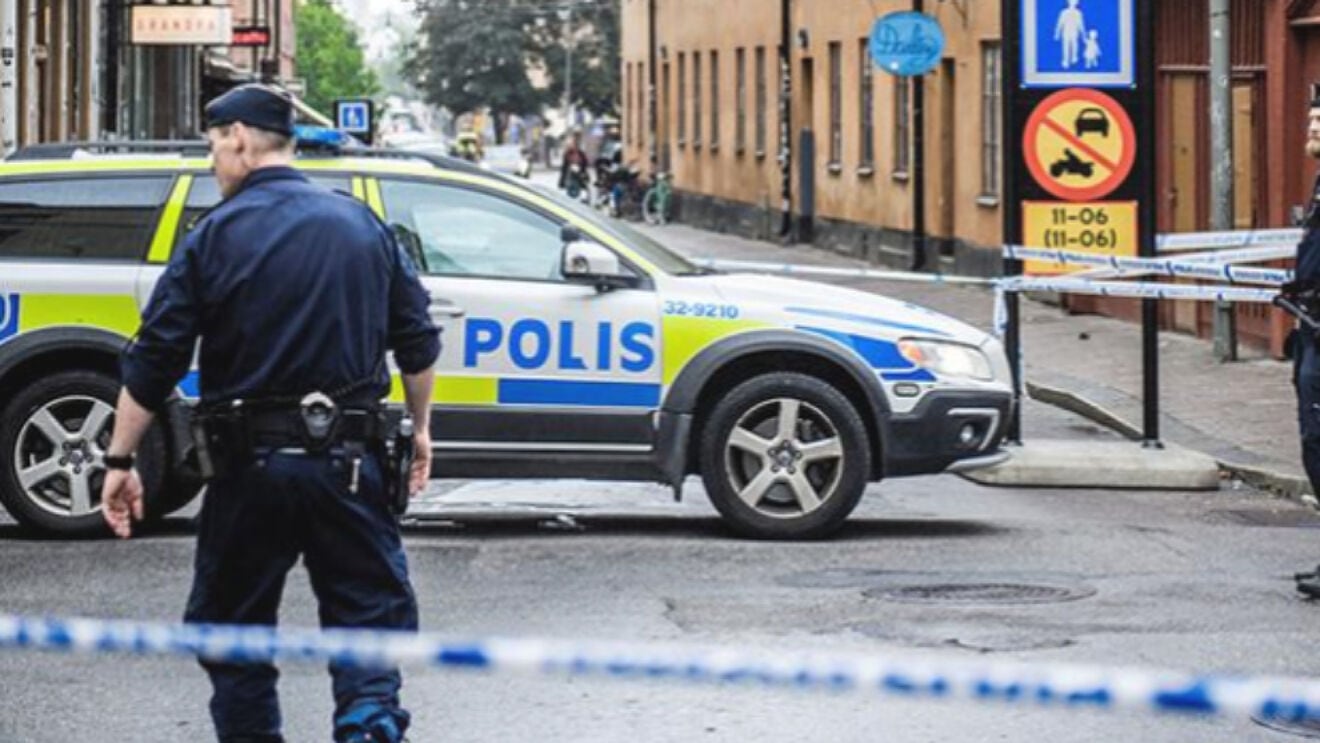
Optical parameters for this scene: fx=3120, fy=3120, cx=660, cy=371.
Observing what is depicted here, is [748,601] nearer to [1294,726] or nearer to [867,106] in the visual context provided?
[1294,726]

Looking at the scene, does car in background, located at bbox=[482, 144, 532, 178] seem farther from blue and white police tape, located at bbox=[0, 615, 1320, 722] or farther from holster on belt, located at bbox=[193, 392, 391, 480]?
blue and white police tape, located at bbox=[0, 615, 1320, 722]

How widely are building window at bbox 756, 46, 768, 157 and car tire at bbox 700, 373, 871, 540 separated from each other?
38664mm

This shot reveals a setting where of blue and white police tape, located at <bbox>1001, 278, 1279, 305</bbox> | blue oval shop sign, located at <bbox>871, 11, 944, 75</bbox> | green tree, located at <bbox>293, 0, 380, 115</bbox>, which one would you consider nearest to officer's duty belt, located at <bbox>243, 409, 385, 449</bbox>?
blue and white police tape, located at <bbox>1001, 278, 1279, 305</bbox>

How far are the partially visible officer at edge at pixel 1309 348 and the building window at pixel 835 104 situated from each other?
32.8 m

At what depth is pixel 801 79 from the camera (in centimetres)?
4738

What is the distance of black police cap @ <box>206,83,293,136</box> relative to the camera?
721cm

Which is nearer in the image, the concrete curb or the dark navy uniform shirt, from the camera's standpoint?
the dark navy uniform shirt

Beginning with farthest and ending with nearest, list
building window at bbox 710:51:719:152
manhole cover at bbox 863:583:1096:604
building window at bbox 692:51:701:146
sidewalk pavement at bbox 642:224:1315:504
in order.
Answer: building window at bbox 692:51:701:146, building window at bbox 710:51:719:152, sidewalk pavement at bbox 642:224:1315:504, manhole cover at bbox 863:583:1096:604

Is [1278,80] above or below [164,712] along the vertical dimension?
above

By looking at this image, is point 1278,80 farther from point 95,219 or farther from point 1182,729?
point 1182,729

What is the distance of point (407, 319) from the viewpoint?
7500 millimetres

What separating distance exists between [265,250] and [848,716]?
7.85ft

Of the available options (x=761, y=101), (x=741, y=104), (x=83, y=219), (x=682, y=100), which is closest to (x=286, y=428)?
(x=83, y=219)

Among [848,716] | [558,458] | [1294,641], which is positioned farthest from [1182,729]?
[558,458]
